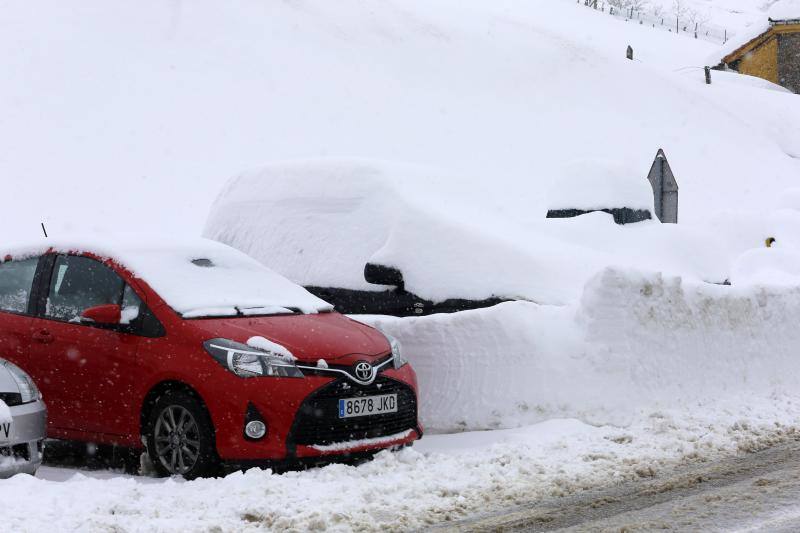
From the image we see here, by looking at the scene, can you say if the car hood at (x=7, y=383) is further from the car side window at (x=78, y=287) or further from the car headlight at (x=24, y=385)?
the car side window at (x=78, y=287)

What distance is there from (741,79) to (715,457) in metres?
47.1

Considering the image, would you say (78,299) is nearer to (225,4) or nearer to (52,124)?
(52,124)

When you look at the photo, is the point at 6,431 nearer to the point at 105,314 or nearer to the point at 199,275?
the point at 105,314

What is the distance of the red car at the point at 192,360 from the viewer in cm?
561

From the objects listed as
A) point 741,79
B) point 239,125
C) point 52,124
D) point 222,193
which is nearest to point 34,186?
point 52,124

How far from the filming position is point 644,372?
24.5 ft

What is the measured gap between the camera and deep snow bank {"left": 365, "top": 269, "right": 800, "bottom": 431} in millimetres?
7086

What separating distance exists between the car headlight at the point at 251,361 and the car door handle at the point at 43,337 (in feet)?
4.61

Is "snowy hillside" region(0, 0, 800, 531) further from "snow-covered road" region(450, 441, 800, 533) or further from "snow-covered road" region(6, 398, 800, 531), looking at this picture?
"snow-covered road" region(450, 441, 800, 533)

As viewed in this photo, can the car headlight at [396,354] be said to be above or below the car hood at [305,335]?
below

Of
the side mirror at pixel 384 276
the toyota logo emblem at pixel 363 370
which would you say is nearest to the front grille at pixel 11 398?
the toyota logo emblem at pixel 363 370

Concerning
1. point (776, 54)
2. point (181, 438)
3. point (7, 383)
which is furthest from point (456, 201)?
point (776, 54)

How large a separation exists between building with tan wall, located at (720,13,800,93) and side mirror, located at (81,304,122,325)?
47.1 metres

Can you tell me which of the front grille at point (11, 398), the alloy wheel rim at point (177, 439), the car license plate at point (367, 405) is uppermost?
the front grille at point (11, 398)
